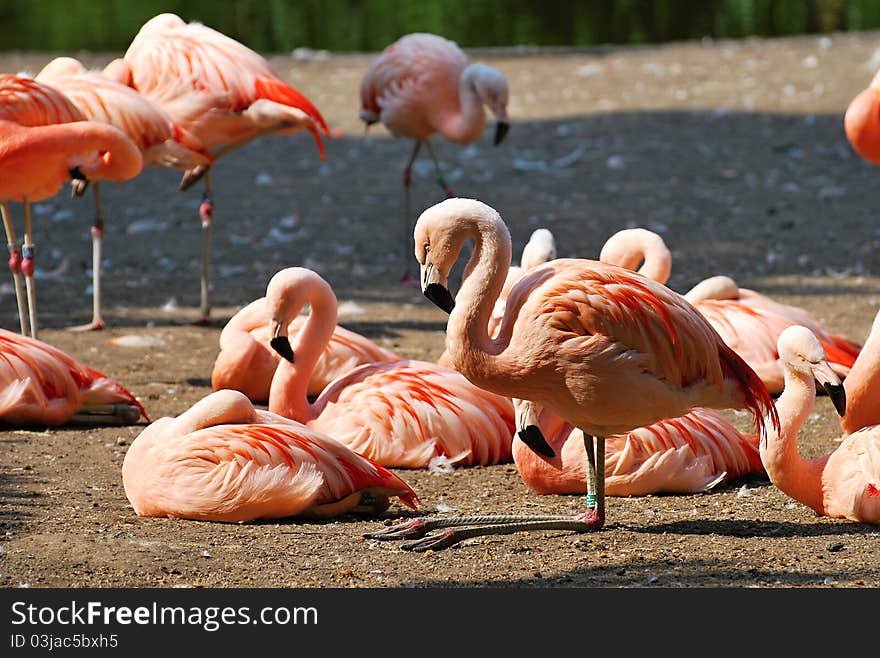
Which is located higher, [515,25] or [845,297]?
[515,25]

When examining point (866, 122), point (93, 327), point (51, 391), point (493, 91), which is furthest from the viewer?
point (493, 91)

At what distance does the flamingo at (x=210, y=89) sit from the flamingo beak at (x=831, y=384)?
137 inches

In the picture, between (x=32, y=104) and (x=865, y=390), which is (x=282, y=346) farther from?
(x=865, y=390)

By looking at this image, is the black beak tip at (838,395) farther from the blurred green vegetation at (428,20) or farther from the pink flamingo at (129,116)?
the blurred green vegetation at (428,20)

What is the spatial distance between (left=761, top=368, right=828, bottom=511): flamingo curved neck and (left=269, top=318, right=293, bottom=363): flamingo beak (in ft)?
5.65

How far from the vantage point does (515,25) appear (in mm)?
19438

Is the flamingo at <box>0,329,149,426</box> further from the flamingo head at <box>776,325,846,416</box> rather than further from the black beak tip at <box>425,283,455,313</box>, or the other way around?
the flamingo head at <box>776,325,846,416</box>

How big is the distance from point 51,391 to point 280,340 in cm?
87

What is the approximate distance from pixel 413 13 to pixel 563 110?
952 cm

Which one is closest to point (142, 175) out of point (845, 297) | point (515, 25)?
point (845, 297)

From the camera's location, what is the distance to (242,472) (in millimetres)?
3920

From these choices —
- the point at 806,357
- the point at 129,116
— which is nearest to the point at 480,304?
the point at 806,357

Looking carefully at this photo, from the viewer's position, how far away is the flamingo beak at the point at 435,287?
365 centimetres

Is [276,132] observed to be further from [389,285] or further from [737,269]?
[737,269]
